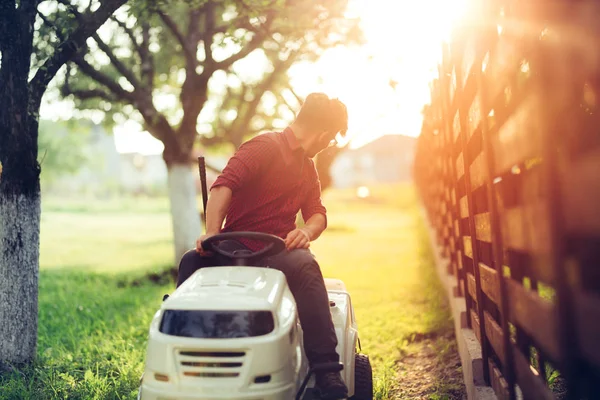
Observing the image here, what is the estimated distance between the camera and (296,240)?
10.4 feet

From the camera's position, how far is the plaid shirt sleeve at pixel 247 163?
3285 mm

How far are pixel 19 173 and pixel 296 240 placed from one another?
292 cm

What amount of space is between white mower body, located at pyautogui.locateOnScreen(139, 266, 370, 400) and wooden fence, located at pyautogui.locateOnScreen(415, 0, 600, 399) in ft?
3.12

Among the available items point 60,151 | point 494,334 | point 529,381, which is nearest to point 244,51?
point 494,334

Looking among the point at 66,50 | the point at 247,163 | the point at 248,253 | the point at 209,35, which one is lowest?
the point at 248,253

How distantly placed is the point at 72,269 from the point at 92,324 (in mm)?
6047

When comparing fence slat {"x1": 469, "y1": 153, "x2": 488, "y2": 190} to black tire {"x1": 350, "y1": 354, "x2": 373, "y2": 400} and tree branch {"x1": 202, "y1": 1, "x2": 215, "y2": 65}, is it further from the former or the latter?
tree branch {"x1": 202, "y1": 1, "x2": 215, "y2": 65}

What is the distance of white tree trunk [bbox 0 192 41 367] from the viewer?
5076mm

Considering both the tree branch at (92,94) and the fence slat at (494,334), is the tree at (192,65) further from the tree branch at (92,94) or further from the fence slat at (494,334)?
the fence slat at (494,334)

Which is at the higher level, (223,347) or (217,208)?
(217,208)

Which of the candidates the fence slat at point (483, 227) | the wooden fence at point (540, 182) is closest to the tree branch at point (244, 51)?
the fence slat at point (483, 227)

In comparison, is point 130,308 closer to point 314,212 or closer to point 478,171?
point 314,212

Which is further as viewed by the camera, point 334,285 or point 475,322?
point 475,322

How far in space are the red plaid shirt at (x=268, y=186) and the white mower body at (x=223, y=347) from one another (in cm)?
76
